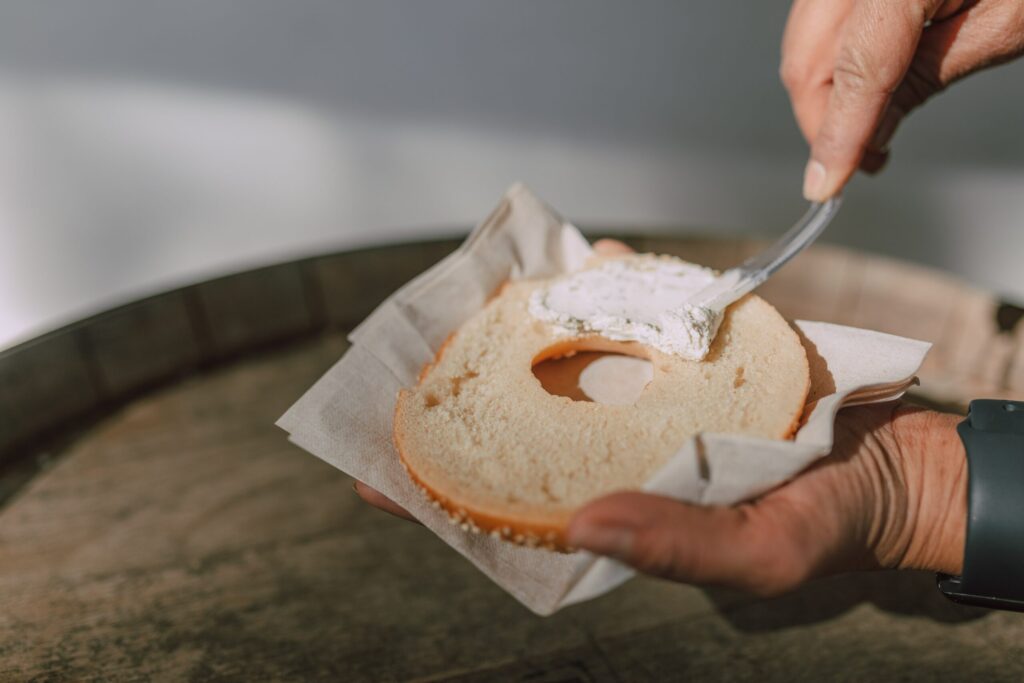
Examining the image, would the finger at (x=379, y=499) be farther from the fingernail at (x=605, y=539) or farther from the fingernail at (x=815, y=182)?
the fingernail at (x=815, y=182)

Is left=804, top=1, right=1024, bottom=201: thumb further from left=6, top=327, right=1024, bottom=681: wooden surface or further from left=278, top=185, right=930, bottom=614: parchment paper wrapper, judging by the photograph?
left=6, top=327, right=1024, bottom=681: wooden surface

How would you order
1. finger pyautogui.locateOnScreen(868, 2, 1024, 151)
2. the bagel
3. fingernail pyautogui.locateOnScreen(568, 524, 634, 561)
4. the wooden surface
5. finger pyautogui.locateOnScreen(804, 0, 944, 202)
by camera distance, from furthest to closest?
finger pyautogui.locateOnScreen(868, 2, 1024, 151) < finger pyautogui.locateOnScreen(804, 0, 944, 202) < the wooden surface < the bagel < fingernail pyautogui.locateOnScreen(568, 524, 634, 561)

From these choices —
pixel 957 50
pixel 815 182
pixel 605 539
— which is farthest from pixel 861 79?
pixel 605 539

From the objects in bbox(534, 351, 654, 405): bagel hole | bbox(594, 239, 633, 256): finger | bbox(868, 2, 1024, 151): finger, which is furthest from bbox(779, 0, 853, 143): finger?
bbox(534, 351, 654, 405): bagel hole

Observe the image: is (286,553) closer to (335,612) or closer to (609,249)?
(335,612)

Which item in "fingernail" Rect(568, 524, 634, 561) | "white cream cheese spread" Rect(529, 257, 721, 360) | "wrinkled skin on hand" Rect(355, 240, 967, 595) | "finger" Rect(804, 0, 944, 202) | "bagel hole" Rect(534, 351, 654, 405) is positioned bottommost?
"wrinkled skin on hand" Rect(355, 240, 967, 595)

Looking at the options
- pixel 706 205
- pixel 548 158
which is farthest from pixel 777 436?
pixel 706 205

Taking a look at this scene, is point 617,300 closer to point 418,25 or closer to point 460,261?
point 460,261

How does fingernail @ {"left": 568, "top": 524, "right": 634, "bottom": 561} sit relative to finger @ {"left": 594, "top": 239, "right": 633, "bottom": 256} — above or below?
below
